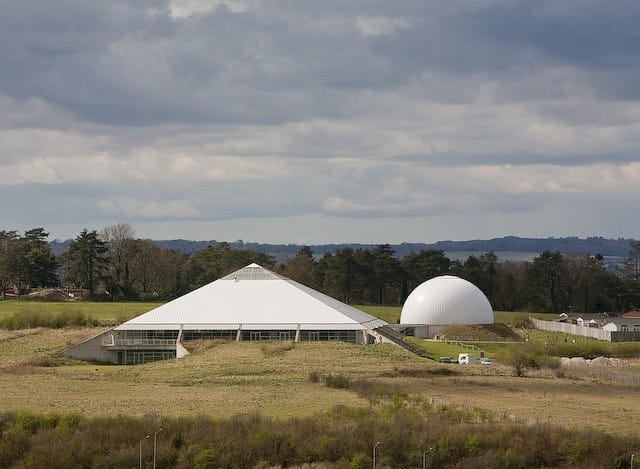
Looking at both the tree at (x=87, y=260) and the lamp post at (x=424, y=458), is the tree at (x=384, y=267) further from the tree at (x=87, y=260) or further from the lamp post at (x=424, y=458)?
the lamp post at (x=424, y=458)

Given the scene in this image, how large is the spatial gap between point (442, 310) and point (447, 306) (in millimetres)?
724

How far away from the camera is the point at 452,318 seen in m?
109

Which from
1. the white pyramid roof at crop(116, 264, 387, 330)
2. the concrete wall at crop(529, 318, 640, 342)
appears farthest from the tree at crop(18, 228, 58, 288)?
the concrete wall at crop(529, 318, 640, 342)

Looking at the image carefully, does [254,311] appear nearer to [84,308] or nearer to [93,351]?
[93,351]

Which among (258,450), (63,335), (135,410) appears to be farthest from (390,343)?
(258,450)

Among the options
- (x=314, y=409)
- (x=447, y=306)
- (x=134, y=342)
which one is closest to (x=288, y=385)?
(x=314, y=409)

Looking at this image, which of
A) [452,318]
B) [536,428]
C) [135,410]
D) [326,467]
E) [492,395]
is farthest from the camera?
[452,318]

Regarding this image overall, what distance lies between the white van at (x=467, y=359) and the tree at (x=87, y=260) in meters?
89.2

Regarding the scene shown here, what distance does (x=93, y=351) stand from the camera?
289 ft

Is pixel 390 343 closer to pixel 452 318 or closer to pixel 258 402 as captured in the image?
pixel 452 318

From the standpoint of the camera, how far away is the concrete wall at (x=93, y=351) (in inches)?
3413

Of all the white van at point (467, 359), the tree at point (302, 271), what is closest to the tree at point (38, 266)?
the tree at point (302, 271)

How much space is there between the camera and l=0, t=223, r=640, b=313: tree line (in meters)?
154

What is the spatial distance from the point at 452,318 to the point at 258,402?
5621 cm
